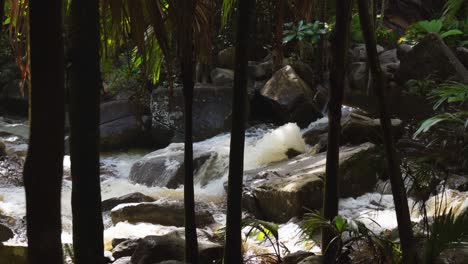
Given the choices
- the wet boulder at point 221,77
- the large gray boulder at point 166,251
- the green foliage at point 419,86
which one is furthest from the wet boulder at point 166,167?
the green foliage at point 419,86

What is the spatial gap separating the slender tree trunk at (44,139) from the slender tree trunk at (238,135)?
5.50ft

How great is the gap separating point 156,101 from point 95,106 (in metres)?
11.3

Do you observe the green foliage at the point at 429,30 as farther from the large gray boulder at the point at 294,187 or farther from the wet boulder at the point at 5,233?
the wet boulder at the point at 5,233

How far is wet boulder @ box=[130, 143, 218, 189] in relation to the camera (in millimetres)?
9684

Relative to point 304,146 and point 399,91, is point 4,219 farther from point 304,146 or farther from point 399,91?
point 399,91

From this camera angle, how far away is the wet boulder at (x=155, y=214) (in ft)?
23.6

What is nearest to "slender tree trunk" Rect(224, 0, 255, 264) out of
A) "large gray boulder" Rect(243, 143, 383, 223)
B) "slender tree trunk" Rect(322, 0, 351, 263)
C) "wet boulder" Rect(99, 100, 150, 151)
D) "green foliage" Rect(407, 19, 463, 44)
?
"slender tree trunk" Rect(322, 0, 351, 263)

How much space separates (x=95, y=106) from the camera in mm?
2375

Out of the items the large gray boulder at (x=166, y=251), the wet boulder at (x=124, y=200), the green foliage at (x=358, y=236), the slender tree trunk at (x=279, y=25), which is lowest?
the wet boulder at (x=124, y=200)

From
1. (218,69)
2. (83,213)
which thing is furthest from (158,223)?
(218,69)

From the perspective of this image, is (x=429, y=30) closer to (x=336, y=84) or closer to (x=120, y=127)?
(x=120, y=127)

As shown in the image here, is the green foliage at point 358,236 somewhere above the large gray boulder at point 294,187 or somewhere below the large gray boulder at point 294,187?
above

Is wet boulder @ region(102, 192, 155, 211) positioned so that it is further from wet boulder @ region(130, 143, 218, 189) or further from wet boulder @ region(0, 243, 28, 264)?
wet boulder @ region(0, 243, 28, 264)

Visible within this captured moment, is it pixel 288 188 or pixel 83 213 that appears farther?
pixel 288 188
